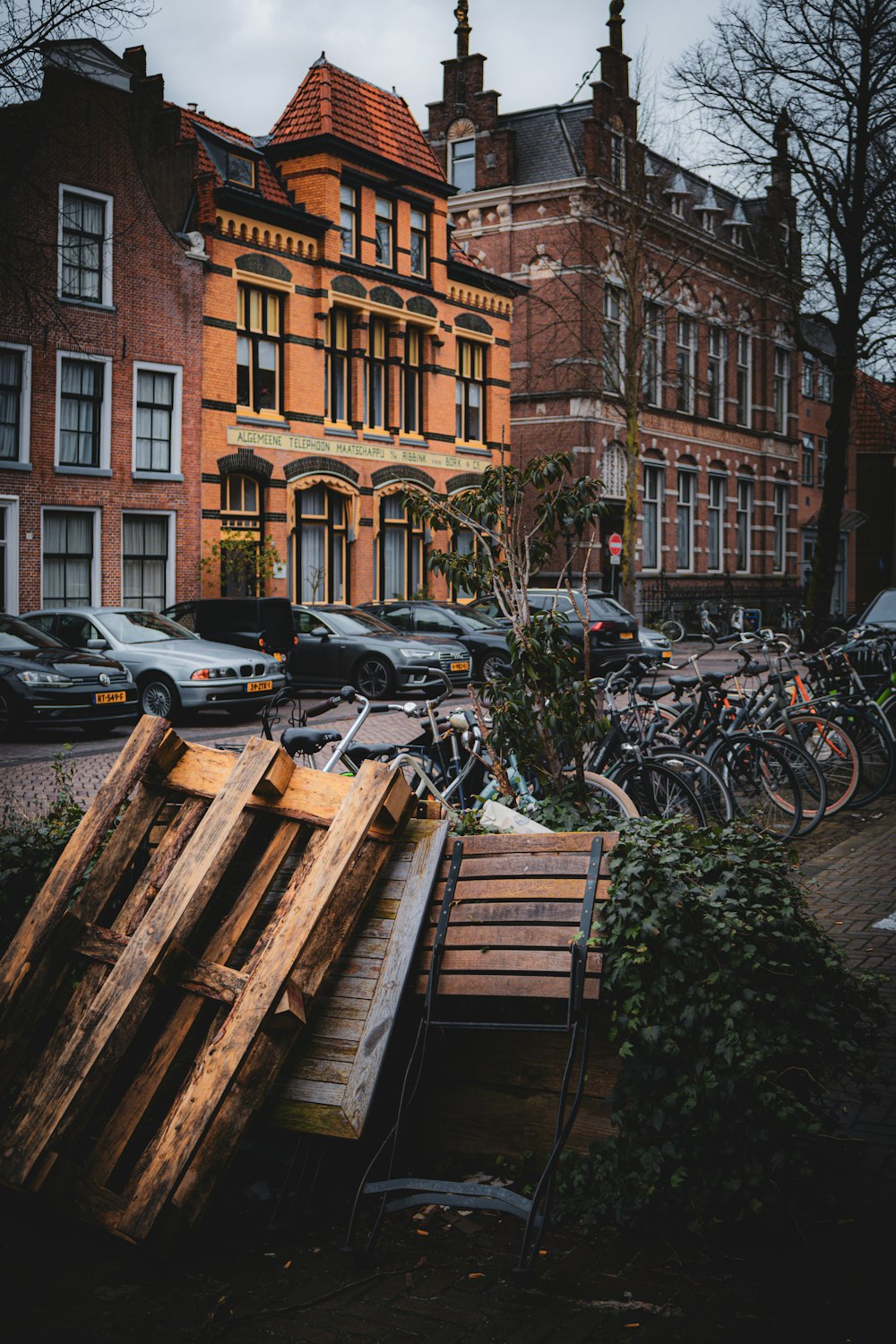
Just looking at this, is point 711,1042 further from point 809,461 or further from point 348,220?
point 809,461

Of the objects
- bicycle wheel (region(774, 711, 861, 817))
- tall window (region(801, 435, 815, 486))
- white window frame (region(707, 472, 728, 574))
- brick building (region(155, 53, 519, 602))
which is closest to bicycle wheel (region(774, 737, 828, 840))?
bicycle wheel (region(774, 711, 861, 817))

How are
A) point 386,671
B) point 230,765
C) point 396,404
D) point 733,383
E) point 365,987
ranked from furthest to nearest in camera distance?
1. point 733,383
2. point 396,404
3. point 386,671
4. point 230,765
5. point 365,987

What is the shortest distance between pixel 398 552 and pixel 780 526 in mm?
24023

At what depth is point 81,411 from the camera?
949 inches

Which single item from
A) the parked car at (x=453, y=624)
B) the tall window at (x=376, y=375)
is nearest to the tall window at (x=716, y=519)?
the tall window at (x=376, y=375)

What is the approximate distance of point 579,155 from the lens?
37438mm

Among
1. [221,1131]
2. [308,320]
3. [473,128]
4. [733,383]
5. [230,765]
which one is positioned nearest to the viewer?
[221,1131]

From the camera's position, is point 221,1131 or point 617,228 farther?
point 617,228

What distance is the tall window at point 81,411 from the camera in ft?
78.2

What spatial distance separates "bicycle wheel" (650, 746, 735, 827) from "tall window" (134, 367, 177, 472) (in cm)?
1877

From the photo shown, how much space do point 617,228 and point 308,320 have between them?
1345 cm

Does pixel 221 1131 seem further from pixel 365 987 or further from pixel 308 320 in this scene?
pixel 308 320

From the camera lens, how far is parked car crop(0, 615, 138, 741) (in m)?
15.4

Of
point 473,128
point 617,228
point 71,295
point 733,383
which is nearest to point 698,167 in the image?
point 71,295
